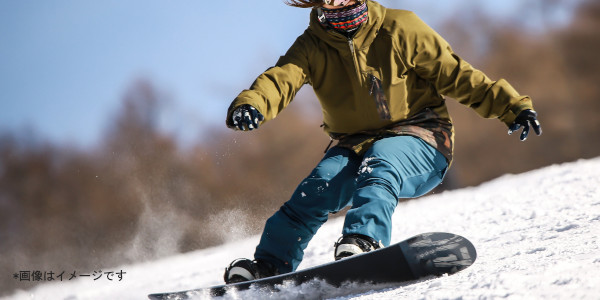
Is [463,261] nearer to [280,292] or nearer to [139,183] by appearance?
[280,292]

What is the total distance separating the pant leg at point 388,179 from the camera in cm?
181

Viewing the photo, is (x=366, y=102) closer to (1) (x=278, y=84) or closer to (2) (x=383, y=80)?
(2) (x=383, y=80)

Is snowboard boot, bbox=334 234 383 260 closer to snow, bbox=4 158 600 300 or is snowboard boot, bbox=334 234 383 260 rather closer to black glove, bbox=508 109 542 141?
snow, bbox=4 158 600 300

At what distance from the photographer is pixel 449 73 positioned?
225 cm

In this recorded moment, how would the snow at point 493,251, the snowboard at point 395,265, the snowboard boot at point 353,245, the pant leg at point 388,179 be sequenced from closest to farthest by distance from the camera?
1. the snow at point 493,251
2. the snowboard at point 395,265
3. the snowboard boot at point 353,245
4. the pant leg at point 388,179

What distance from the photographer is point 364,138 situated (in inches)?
88.0

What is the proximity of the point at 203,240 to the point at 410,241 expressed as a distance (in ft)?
17.9

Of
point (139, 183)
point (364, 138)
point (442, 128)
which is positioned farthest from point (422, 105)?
point (139, 183)

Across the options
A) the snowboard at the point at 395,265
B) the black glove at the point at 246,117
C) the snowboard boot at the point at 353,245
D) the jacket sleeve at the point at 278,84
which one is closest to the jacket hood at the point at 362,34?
the jacket sleeve at the point at 278,84

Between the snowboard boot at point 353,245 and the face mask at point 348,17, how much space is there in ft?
2.73

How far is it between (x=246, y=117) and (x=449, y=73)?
82 cm

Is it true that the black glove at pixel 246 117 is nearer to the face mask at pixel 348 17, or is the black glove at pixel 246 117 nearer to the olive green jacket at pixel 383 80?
the olive green jacket at pixel 383 80

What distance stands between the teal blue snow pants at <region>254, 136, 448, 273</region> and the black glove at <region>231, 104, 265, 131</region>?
30cm

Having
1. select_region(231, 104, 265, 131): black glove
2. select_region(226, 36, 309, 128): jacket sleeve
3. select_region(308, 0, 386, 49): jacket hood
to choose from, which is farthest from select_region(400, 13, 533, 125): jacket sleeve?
select_region(231, 104, 265, 131): black glove
